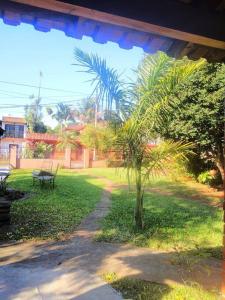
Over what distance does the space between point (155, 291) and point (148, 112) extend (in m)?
3.82

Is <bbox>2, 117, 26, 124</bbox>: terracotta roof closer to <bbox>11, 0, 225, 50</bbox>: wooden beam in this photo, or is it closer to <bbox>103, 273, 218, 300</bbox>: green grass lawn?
<bbox>103, 273, 218, 300</bbox>: green grass lawn

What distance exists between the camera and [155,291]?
4.46 metres

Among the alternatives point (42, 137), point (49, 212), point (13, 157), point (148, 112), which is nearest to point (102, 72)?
point (148, 112)

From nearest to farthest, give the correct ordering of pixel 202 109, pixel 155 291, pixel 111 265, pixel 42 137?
1. pixel 155 291
2. pixel 111 265
3. pixel 202 109
4. pixel 42 137

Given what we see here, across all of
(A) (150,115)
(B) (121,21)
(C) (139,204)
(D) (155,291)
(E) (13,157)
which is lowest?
(D) (155,291)

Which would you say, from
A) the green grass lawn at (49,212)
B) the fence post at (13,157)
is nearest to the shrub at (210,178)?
the green grass lawn at (49,212)

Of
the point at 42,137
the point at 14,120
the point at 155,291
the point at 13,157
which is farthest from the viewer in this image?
the point at 14,120

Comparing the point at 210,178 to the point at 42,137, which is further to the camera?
the point at 42,137

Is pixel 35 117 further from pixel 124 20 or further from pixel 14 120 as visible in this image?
pixel 124 20

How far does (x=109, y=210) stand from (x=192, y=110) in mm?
5903

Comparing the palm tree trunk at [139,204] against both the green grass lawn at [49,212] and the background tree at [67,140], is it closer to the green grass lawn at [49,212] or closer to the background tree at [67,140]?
the green grass lawn at [49,212]

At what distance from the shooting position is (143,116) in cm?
737

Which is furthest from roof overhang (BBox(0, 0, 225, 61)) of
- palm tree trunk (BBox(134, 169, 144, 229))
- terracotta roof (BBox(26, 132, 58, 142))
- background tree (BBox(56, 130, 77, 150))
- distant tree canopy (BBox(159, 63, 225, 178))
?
terracotta roof (BBox(26, 132, 58, 142))

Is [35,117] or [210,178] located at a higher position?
[35,117]
